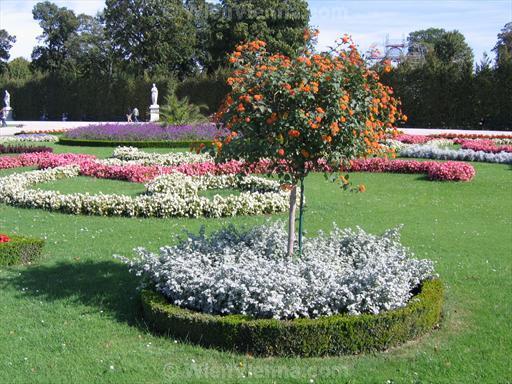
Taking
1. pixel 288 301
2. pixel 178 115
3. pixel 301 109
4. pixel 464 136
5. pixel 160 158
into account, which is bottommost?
pixel 288 301

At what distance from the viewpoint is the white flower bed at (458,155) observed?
1497 centimetres

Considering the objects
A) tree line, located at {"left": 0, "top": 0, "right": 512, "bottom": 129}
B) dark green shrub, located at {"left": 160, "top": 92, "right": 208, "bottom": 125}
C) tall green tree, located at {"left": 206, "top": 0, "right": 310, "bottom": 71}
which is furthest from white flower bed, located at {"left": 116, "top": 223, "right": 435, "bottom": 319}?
tall green tree, located at {"left": 206, "top": 0, "right": 310, "bottom": 71}

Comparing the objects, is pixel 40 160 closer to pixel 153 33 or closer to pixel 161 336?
pixel 161 336

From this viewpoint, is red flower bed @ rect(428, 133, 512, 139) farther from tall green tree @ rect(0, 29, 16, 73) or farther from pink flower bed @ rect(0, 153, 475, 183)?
tall green tree @ rect(0, 29, 16, 73)

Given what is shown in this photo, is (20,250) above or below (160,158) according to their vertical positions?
below

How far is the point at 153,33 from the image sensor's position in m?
42.6

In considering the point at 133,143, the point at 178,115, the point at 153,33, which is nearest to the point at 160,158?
the point at 133,143

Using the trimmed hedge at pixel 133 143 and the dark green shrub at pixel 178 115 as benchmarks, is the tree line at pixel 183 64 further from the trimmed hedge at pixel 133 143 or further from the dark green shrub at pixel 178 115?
the trimmed hedge at pixel 133 143

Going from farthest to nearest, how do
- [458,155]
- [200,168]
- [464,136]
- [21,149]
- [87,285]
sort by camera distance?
1. [464,136]
2. [21,149]
3. [458,155]
4. [200,168]
5. [87,285]

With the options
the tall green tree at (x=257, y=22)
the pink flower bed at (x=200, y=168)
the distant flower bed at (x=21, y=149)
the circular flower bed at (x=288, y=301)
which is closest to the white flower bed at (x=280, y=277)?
the circular flower bed at (x=288, y=301)

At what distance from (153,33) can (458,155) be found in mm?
31777

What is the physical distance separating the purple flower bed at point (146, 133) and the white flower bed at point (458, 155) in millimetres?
6642

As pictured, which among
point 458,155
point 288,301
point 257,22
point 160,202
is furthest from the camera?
point 257,22

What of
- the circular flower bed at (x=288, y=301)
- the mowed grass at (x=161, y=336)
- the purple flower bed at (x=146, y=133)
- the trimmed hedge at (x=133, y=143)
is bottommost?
the mowed grass at (x=161, y=336)
